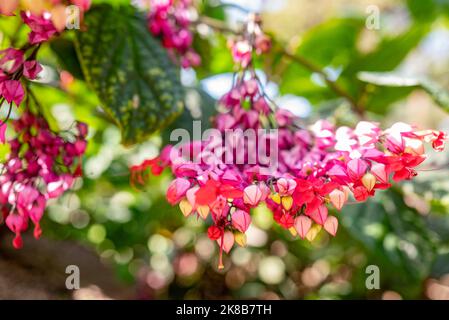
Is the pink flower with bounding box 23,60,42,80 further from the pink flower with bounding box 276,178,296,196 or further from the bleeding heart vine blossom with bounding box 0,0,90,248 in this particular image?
the pink flower with bounding box 276,178,296,196

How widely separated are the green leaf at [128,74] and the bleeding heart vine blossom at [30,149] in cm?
7

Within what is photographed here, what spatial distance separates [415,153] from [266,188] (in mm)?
138

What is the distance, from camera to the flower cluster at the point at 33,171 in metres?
0.53

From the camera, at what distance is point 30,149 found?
57 centimetres

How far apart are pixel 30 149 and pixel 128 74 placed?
0.18 m

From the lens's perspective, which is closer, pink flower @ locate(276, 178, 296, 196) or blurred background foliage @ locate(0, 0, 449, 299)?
pink flower @ locate(276, 178, 296, 196)

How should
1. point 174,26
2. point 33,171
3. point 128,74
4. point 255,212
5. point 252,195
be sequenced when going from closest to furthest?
point 252,195, point 33,171, point 128,74, point 174,26, point 255,212

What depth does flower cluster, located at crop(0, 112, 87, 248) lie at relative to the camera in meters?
0.53

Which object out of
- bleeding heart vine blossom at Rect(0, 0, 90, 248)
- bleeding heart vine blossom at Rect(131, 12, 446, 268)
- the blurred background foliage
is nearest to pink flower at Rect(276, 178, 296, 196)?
bleeding heart vine blossom at Rect(131, 12, 446, 268)

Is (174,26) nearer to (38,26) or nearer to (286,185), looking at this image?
(38,26)

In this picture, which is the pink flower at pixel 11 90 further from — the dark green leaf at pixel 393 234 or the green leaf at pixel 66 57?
the dark green leaf at pixel 393 234

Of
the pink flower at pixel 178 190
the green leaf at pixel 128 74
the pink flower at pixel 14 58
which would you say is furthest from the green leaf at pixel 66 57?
the pink flower at pixel 178 190

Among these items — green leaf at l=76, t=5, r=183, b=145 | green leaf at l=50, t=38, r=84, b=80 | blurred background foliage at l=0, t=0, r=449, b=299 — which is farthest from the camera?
blurred background foliage at l=0, t=0, r=449, b=299

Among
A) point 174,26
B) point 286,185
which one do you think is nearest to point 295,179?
point 286,185
